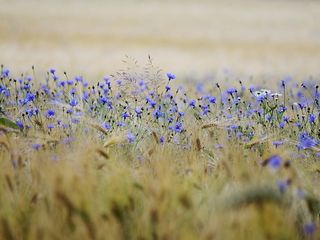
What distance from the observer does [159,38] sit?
21172mm

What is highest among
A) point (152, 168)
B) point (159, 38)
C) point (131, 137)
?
point (131, 137)

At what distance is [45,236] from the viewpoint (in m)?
2.41

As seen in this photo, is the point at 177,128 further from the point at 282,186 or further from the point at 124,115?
the point at 282,186

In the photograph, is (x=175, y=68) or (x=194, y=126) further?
(x=175, y=68)

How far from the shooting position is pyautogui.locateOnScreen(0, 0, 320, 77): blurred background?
14672 mm

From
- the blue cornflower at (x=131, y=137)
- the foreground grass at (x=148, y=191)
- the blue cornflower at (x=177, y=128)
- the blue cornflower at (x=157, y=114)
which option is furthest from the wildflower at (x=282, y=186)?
the blue cornflower at (x=157, y=114)

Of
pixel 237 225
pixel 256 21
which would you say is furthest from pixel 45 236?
pixel 256 21

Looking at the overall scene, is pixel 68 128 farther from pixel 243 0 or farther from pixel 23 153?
pixel 243 0

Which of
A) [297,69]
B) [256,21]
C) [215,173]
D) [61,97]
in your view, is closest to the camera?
[215,173]

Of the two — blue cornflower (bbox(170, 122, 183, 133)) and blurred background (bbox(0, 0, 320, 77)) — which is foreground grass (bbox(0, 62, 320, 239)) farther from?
blurred background (bbox(0, 0, 320, 77))

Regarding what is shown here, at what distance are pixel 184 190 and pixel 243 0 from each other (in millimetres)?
41731

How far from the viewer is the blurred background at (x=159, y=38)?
14.7 m

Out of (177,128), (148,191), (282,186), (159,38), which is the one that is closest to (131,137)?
(177,128)

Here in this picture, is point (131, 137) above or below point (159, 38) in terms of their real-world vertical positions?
above
